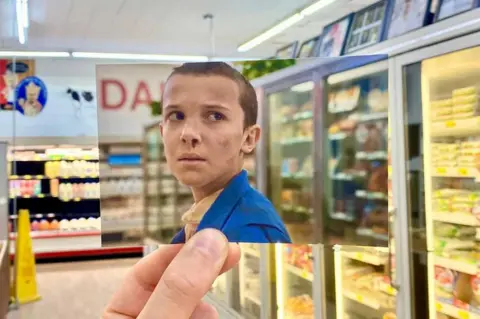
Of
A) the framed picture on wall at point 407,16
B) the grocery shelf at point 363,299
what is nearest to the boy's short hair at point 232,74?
the framed picture on wall at point 407,16

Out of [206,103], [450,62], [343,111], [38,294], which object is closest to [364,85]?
[343,111]

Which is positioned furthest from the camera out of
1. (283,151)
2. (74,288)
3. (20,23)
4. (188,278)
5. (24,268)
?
(20,23)

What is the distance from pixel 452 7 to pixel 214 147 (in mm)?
2254

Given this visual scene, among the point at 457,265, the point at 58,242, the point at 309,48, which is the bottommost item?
the point at 58,242

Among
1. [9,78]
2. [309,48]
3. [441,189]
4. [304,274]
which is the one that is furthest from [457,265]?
[9,78]

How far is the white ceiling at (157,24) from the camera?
6.14 metres

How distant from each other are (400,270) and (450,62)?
1252 millimetres

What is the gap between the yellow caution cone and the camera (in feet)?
18.2

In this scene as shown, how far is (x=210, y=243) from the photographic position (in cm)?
89

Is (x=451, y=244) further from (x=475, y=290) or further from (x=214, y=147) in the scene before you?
(x=214, y=147)

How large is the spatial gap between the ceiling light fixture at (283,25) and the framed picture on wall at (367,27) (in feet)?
5.43

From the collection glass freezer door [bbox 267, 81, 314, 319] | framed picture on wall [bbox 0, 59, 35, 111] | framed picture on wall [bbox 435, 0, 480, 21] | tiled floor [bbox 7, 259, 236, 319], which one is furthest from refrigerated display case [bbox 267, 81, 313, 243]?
framed picture on wall [bbox 0, 59, 35, 111]

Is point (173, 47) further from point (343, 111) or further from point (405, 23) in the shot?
point (343, 111)

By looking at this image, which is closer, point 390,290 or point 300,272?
point 390,290
